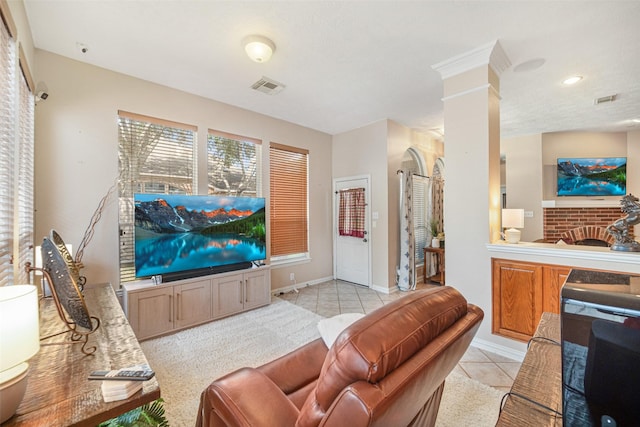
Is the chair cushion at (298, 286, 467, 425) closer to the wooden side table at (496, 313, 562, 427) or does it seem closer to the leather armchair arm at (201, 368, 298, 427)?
the leather armchair arm at (201, 368, 298, 427)

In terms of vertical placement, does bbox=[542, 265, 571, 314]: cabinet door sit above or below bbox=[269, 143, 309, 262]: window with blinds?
below

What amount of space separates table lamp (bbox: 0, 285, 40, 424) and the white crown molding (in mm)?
3449

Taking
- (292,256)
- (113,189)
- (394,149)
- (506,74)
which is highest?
(506,74)

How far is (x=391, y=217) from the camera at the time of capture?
455 centimetres

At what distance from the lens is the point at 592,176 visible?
506 centimetres

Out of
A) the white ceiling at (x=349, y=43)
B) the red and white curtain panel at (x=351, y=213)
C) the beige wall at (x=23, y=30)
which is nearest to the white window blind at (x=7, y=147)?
the beige wall at (x=23, y=30)

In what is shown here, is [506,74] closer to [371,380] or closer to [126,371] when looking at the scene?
[371,380]

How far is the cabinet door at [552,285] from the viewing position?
7.54 feet

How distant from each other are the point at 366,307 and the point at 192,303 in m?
2.24

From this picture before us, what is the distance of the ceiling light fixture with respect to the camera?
2369mm

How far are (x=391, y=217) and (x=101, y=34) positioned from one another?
416cm

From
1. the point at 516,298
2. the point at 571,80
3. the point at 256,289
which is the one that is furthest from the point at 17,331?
the point at 571,80

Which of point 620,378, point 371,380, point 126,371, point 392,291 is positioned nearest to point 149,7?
point 126,371

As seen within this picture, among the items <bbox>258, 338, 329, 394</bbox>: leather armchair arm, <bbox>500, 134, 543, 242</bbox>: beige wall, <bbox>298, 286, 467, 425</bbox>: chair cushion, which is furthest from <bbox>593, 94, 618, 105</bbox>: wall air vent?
<bbox>258, 338, 329, 394</bbox>: leather armchair arm
